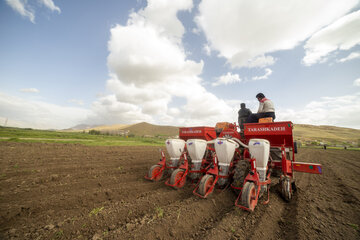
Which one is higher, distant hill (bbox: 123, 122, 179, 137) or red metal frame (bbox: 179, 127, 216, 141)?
distant hill (bbox: 123, 122, 179, 137)

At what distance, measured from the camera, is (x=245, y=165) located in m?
4.66

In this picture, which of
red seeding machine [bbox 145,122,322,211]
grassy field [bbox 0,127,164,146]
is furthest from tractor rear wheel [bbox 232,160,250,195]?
grassy field [bbox 0,127,164,146]

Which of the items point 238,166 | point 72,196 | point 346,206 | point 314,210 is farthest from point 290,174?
point 72,196

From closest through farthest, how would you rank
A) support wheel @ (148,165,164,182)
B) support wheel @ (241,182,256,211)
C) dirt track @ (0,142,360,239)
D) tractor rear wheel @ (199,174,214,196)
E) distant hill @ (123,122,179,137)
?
dirt track @ (0,142,360,239) → support wheel @ (241,182,256,211) → tractor rear wheel @ (199,174,214,196) → support wheel @ (148,165,164,182) → distant hill @ (123,122,179,137)

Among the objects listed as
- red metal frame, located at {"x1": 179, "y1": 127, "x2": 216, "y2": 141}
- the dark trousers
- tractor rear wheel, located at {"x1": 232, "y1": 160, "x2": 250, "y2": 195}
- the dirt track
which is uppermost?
the dark trousers

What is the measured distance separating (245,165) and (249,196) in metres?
1.27

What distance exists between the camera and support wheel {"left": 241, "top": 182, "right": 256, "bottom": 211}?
349cm

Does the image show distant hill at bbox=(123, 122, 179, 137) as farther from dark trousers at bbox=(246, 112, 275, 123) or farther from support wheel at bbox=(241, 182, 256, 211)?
support wheel at bbox=(241, 182, 256, 211)

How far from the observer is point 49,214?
3.44 metres

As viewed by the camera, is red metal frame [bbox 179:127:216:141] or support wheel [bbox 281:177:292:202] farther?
red metal frame [bbox 179:127:216:141]

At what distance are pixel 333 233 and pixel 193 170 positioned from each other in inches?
133

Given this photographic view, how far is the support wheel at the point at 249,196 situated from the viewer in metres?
3.49

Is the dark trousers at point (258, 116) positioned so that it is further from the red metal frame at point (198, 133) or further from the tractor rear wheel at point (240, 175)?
the tractor rear wheel at point (240, 175)

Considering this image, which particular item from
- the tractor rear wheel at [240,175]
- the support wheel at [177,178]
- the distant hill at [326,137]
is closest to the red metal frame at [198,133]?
the support wheel at [177,178]
